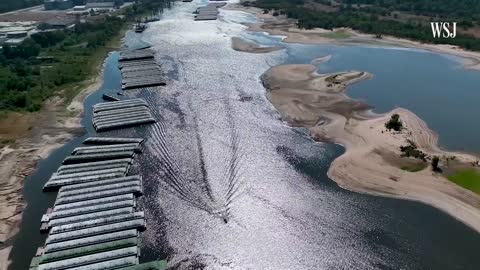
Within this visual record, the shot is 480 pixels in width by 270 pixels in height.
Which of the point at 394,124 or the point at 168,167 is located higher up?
the point at 394,124

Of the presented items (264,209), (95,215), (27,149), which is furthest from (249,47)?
(95,215)

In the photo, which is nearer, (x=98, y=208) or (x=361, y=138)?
(x=98, y=208)

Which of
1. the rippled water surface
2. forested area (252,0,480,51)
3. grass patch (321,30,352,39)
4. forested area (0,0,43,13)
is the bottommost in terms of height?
the rippled water surface

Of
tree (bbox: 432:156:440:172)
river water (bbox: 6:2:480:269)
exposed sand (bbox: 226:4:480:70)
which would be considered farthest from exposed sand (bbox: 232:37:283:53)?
tree (bbox: 432:156:440:172)

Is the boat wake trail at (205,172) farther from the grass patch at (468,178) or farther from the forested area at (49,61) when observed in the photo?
the forested area at (49,61)

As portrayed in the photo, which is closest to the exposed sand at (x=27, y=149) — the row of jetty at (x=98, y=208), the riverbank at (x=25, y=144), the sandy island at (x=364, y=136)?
the riverbank at (x=25, y=144)

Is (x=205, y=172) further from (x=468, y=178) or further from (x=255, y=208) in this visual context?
(x=468, y=178)

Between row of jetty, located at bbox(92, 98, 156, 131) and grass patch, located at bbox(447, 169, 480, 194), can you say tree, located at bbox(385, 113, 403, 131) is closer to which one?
grass patch, located at bbox(447, 169, 480, 194)
